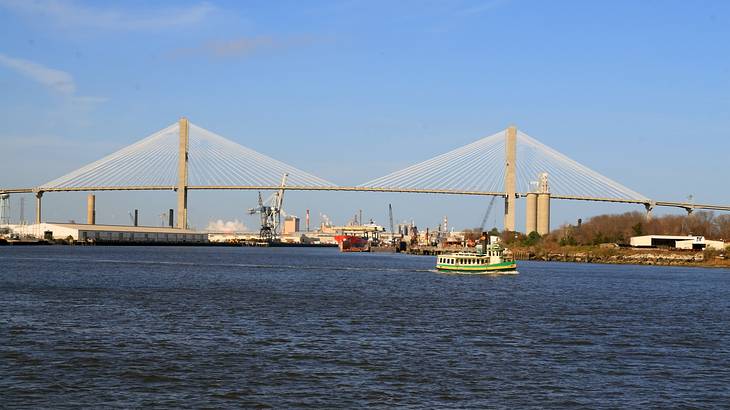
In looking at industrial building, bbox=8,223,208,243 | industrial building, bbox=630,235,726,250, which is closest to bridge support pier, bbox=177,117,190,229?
industrial building, bbox=8,223,208,243

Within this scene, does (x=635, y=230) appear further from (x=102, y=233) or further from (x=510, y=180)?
(x=102, y=233)

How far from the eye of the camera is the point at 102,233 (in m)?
186

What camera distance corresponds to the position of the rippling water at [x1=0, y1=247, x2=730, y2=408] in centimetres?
1948

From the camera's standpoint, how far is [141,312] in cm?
3428

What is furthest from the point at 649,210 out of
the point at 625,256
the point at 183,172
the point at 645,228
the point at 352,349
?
the point at 352,349

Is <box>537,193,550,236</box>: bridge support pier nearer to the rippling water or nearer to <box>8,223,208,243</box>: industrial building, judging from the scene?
<box>8,223,208,243</box>: industrial building

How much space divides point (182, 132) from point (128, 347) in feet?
417

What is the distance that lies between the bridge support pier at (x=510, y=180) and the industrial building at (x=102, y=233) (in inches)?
2675

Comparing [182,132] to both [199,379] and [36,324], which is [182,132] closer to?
[36,324]

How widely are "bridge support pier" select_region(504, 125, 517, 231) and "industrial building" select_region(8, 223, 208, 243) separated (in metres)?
67.9

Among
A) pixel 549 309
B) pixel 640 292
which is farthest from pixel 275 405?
pixel 640 292

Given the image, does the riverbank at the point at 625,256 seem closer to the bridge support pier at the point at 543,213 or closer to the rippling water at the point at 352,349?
the bridge support pier at the point at 543,213

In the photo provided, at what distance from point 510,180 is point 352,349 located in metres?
110

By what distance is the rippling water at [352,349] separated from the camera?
63.9 feet
